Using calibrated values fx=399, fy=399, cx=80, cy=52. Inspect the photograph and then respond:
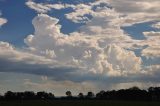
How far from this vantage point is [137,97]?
198375 millimetres

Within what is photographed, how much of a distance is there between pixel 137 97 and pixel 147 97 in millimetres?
5081

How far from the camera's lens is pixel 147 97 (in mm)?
196250
